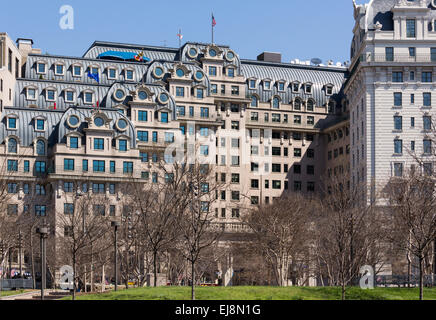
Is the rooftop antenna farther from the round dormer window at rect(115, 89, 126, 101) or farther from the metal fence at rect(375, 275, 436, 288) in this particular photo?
the metal fence at rect(375, 275, 436, 288)

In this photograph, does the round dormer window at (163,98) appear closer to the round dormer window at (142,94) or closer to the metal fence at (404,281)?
the round dormer window at (142,94)

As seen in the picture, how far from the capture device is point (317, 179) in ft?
519

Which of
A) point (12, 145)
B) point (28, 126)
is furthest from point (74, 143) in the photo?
point (12, 145)

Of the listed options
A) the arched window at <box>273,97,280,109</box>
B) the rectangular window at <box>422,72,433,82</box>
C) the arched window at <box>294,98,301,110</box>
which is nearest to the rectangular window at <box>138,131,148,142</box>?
the arched window at <box>273,97,280,109</box>

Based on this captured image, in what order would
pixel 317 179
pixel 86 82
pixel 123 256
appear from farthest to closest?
pixel 317 179, pixel 86 82, pixel 123 256

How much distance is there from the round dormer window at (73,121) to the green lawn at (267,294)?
78558 mm

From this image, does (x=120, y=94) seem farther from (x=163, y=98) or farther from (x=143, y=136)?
(x=143, y=136)

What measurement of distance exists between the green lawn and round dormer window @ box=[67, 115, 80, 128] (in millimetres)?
78558

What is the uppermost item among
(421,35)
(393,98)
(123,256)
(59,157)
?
(421,35)

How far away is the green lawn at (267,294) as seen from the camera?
4859 cm

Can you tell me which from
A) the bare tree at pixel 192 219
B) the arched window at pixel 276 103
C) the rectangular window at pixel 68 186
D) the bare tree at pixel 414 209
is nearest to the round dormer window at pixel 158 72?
the arched window at pixel 276 103
